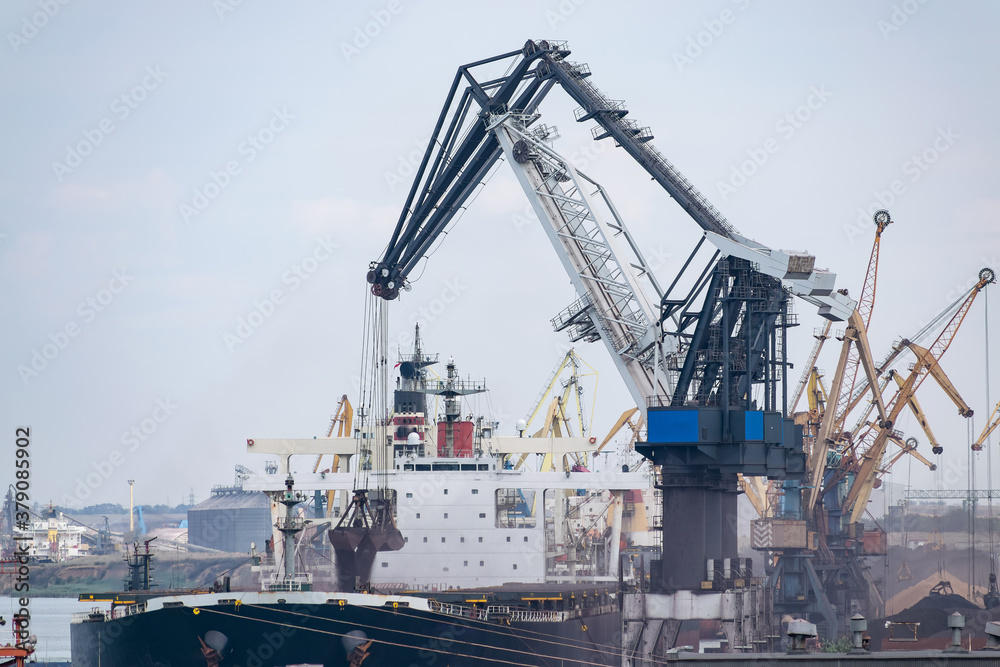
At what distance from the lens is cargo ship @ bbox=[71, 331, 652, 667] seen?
46.8 m

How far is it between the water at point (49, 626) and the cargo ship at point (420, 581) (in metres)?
12.6

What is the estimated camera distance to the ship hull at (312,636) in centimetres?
4644

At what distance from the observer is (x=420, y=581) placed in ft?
201

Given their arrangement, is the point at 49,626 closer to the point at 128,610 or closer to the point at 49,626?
the point at 49,626

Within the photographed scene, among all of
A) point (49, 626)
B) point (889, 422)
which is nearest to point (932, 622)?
point (889, 422)

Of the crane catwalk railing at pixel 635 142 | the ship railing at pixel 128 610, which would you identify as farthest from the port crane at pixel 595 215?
the ship railing at pixel 128 610

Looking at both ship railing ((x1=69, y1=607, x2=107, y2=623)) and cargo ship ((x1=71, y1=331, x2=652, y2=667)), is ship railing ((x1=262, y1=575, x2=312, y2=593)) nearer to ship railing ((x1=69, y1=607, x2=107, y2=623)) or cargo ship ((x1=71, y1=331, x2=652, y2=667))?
cargo ship ((x1=71, y1=331, x2=652, y2=667))

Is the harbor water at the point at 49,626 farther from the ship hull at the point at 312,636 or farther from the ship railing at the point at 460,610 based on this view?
the ship railing at the point at 460,610

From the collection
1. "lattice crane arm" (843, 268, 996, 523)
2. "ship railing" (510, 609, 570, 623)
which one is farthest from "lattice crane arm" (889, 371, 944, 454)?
"ship railing" (510, 609, 570, 623)

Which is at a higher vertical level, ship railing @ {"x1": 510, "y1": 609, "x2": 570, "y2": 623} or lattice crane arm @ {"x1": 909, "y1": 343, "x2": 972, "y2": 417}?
lattice crane arm @ {"x1": 909, "y1": 343, "x2": 972, "y2": 417}

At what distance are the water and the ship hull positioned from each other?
10.6 m

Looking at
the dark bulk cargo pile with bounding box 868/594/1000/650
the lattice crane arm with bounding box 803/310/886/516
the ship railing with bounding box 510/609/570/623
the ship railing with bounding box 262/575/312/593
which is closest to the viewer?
the ship railing with bounding box 262/575/312/593

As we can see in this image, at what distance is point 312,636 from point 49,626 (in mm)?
86935

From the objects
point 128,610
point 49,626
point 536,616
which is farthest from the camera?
point 49,626
